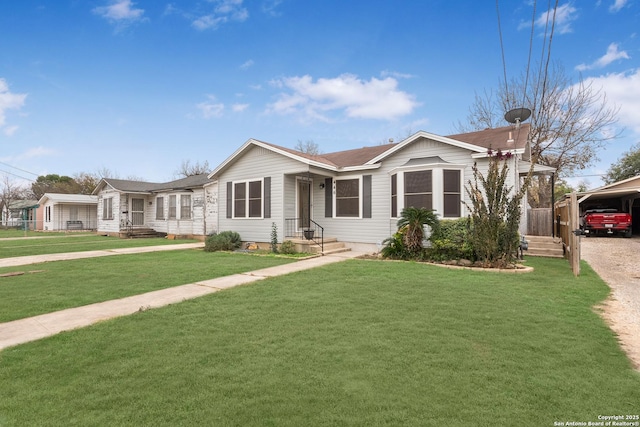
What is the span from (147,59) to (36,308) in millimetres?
14197

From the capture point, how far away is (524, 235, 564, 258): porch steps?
10.6 m

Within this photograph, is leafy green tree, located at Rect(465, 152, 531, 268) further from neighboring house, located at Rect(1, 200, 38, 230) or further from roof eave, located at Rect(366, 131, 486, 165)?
neighboring house, located at Rect(1, 200, 38, 230)

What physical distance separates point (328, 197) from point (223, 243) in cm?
477

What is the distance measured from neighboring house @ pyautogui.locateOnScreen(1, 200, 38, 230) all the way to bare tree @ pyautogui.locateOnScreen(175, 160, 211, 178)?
1598 centimetres

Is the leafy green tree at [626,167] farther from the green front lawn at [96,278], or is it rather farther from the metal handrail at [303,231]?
the green front lawn at [96,278]

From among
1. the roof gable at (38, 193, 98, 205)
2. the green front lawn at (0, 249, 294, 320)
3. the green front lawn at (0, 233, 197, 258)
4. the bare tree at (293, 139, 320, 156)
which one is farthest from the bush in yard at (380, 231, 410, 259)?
the roof gable at (38, 193, 98, 205)

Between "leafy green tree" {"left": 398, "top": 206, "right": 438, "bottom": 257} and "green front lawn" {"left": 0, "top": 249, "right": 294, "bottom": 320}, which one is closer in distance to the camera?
"green front lawn" {"left": 0, "top": 249, "right": 294, "bottom": 320}

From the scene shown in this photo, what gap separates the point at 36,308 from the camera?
15.8 feet

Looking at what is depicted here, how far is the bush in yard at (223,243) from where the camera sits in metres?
13.0

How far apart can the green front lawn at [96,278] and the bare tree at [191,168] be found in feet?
110

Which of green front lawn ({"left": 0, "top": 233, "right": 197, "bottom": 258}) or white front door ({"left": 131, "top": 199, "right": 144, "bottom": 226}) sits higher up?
white front door ({"left": 131, "top": 199, "right": 144, "bottom": 226})

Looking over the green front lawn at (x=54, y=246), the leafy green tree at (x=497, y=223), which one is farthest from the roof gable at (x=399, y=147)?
the green front lawn at (x=54, y=246)

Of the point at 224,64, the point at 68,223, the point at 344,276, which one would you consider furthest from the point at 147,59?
the point at 68,223

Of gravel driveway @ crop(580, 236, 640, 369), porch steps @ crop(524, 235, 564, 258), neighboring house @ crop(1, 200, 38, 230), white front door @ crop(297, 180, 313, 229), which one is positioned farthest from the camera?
neighboring house @ crop(1, 200, 38, 230)
